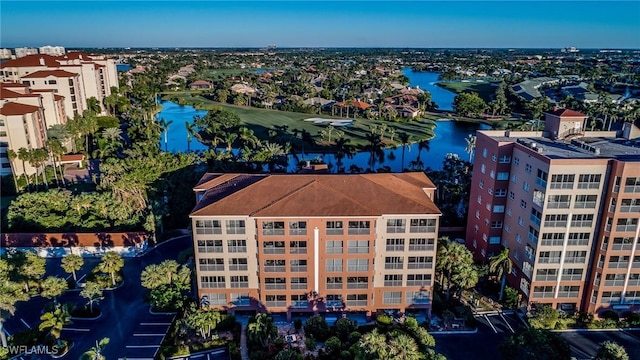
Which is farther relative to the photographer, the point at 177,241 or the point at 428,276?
the point at 177,241

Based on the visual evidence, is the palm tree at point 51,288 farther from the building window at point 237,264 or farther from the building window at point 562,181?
the building window at point 562,181

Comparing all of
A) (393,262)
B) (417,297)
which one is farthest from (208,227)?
(417,297)

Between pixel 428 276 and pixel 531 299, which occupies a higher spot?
pixel 428 276

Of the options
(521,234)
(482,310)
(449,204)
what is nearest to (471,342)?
(482,310)

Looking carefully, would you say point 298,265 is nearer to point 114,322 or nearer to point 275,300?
point 275,300

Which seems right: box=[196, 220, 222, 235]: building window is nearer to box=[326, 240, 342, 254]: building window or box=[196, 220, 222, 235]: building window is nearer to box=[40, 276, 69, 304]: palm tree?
box=[326, 240, 342, 254]: building window

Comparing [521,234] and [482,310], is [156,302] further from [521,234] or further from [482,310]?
[521,234]

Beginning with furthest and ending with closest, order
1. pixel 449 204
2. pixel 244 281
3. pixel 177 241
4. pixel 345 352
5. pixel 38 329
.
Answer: pixel 449 204 → pixel 177 241 → pixel 244 281 → pixel 38 329 → pixel 345 352
